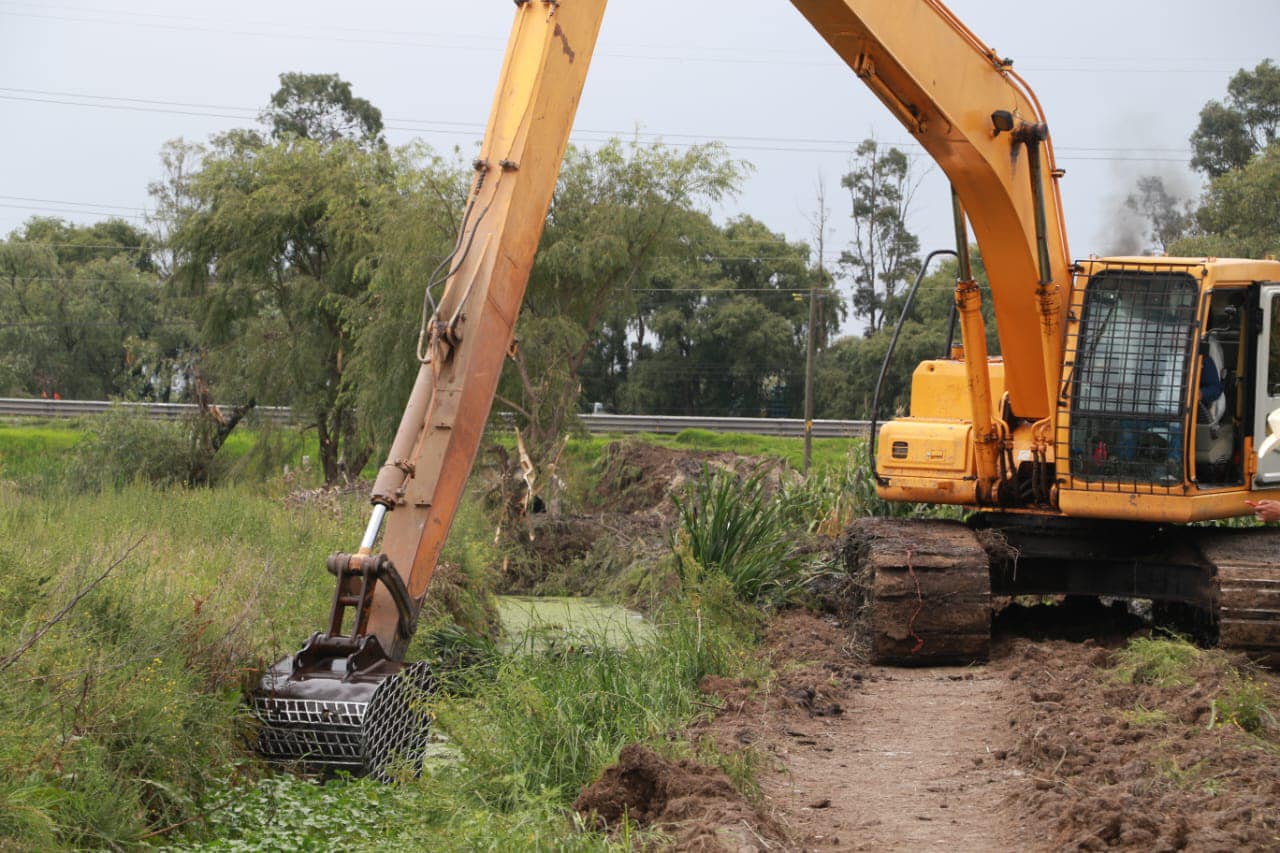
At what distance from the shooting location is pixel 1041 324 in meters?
9.54

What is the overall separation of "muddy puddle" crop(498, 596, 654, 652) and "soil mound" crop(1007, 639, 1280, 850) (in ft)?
8.94

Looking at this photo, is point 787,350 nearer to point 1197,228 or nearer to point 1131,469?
point 1197,228

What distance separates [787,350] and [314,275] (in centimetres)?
2247

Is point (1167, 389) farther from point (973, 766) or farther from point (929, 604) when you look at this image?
point (973, 766)

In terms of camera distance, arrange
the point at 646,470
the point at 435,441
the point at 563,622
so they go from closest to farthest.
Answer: the point at 435,441, the point at 563,622, the point at 646,470

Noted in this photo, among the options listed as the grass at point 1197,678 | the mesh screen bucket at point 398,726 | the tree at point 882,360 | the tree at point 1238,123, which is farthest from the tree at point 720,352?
the mesh screen bucket at point 398,726

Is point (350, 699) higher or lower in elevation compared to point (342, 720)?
higher

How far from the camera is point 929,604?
30.4ft

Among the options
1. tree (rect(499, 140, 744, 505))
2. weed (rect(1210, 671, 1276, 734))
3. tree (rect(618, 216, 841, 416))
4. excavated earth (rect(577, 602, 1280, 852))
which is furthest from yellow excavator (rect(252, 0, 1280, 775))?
tree (rect(618, 216, 841, 416))

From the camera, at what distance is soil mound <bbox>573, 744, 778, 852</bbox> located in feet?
16.2

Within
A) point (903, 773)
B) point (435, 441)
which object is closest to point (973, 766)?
point (903, 773)

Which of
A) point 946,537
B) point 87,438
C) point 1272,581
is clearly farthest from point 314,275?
point 1272,581

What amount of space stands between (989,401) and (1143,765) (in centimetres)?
462

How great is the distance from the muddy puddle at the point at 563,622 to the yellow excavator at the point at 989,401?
144cm
